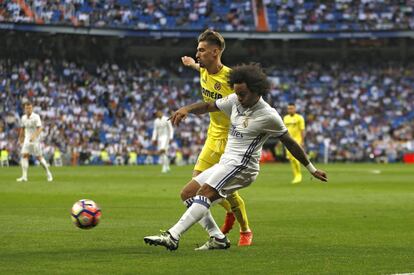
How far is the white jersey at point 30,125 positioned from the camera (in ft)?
106

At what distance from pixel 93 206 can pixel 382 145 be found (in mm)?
52924

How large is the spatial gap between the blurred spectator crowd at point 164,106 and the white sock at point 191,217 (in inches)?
1721

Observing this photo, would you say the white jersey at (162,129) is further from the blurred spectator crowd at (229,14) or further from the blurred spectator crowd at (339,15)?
the blurred spectator crowd at (339,15)

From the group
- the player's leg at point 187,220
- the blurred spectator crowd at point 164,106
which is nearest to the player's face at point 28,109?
the player's leg at point 187,220

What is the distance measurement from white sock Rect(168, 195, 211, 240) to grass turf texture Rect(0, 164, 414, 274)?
0.28 metres

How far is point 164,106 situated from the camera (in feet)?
206

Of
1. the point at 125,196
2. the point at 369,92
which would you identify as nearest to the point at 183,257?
the point at 125,196

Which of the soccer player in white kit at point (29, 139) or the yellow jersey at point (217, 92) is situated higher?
the yellow jersey at point (217, 92)

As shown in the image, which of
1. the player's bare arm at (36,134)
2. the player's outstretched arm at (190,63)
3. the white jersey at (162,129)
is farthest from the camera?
the white jersey at (162,129)

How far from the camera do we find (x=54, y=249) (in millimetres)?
11852

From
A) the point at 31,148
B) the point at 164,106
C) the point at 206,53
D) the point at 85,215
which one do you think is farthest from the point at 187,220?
the point at 164,106

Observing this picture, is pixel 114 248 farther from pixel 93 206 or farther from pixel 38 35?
pixel 38 35

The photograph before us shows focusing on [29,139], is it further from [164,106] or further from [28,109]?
[164,106]

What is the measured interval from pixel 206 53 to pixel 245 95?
1366 millimetres
